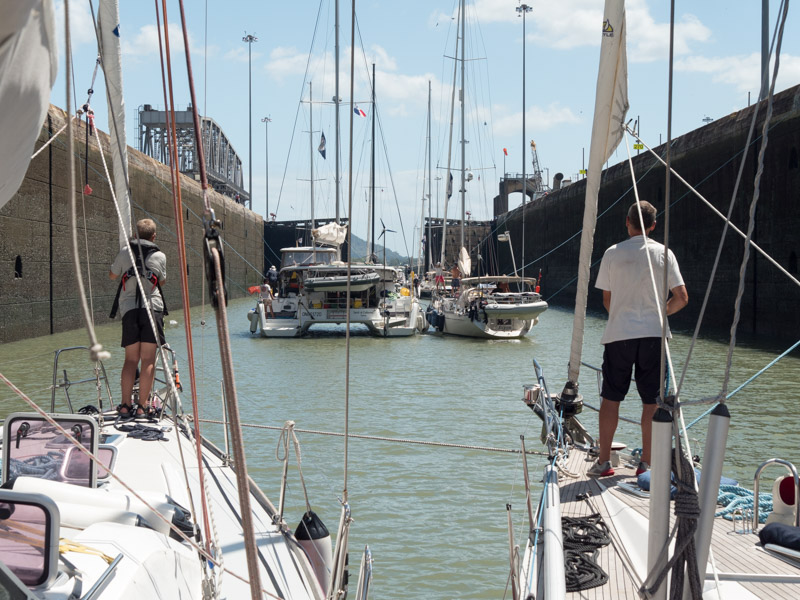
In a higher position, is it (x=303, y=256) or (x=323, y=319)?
(x=303, y=256)

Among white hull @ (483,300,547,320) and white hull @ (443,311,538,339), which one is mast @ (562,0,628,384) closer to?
white hull @ (483,300,547,320)

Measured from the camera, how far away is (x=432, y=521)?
17.9 feet

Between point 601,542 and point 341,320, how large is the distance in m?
16.1

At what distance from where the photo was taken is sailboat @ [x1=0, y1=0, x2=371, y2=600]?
1.82 m

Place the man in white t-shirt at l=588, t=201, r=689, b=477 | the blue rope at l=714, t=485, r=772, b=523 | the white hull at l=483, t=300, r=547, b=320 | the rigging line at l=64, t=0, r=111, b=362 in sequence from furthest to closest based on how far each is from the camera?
the white hull at l=483, t=300, r=547, b=320
the man in white t-shirt at l=588, t=201, r=689, b=477
the blue rope at l=714, t=485, r=772, b=523
the rigging line at l=64, t=0, r=111, b=362

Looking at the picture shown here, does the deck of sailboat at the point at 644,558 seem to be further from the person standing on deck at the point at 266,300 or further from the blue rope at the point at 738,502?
the person standing on deck at the point at 266,300

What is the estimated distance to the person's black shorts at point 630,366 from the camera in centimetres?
384

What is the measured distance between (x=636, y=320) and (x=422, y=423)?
5.24 m

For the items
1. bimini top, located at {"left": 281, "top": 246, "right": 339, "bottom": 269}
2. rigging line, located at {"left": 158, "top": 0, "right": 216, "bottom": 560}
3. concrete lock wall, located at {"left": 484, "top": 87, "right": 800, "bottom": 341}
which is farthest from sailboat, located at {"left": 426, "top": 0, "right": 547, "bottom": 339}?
rigging line, located at {"left": 158, "top": 0, "right": 216, "bottom": 560}

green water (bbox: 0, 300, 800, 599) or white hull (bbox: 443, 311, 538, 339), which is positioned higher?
white hull (bbox: 443, 311, 538, 339)

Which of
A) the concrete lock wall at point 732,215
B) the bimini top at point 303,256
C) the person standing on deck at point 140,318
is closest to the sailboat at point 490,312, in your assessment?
the concrete lock wall at point 732,215

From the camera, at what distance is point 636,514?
3.34 m

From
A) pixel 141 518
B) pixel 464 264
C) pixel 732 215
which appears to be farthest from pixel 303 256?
pixel 141 518

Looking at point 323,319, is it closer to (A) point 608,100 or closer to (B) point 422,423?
(B) point 422,423
